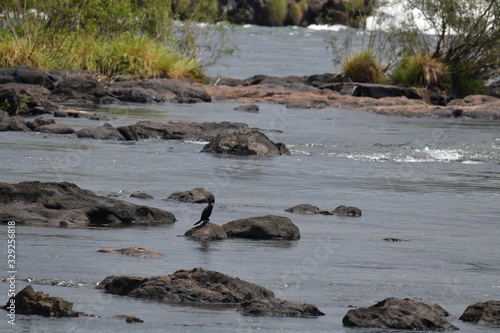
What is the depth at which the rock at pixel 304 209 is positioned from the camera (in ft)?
39.6

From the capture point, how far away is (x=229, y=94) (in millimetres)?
33750

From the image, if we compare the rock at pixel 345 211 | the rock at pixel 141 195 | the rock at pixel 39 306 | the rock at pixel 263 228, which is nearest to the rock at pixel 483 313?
the rock at pixel 39 306

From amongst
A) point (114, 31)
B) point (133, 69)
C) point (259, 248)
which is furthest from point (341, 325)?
point (114, 31)

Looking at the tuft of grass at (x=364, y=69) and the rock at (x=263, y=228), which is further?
the tuft of grass at (x=364, y=69)

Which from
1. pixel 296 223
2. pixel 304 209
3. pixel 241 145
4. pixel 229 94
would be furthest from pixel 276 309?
pixel 229 94

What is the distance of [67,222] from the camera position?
32.9 ft

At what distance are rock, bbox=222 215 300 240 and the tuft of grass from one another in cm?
2828

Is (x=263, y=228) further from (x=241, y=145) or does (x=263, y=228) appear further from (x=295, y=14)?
(x=295, y=14)

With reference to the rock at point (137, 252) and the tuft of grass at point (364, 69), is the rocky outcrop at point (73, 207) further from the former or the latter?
the tuft of grass at point (364, 69)

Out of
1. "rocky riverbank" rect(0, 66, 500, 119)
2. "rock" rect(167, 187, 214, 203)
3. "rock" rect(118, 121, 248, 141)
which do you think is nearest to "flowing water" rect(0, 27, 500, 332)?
"rock" rect(167, 187, 214, 203)

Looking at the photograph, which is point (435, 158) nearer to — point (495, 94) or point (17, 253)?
point (17, 253)

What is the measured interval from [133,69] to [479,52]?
42.8 feet

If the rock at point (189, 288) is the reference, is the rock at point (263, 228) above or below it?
below

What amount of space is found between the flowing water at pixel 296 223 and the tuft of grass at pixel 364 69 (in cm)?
1302
